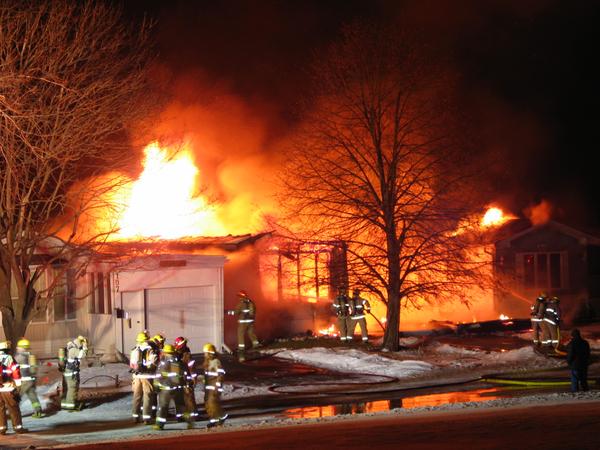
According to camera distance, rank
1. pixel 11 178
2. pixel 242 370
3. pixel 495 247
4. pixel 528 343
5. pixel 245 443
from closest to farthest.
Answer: pixel 245 443 → pixel 11 178 → pixel 242 370 → pixel 528 343 → pixel 495 247

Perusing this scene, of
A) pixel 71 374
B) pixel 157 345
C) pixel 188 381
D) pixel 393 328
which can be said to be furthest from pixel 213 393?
pixel 393 328

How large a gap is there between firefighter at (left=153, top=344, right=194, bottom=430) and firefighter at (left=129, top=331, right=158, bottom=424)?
28cm

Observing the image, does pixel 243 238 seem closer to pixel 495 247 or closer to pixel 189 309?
pixel 189 309

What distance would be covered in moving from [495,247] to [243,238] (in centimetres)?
1446

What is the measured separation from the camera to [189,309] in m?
24.5

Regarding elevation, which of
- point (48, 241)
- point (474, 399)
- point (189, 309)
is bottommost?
point (474, 399)

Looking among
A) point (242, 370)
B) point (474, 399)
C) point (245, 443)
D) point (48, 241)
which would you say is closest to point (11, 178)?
point (48, 241)

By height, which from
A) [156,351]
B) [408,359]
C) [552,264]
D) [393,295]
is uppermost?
[552,264]

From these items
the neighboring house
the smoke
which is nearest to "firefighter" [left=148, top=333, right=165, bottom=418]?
the neighboring house

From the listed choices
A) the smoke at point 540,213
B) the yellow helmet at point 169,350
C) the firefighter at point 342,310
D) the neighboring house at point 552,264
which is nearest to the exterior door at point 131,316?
the firefighter at point 342,310

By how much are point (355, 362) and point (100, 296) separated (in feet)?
23.2

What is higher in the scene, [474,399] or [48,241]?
[48,241]

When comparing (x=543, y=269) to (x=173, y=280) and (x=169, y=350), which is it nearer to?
(x=173, y=280)

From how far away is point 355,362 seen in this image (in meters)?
22.6
